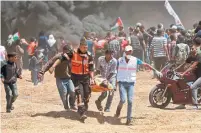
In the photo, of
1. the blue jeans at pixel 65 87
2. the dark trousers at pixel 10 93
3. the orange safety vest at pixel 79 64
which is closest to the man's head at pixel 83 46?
the orange safety vest at pixel 79 64

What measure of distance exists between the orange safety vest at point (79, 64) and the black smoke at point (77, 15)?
56.1 ft

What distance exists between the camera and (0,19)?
29250 millimetres

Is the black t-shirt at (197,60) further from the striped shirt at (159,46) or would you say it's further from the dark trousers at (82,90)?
the striped shirt at (159,46)

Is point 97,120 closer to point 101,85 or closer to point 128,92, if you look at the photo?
point 101,85

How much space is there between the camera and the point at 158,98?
1347 centimetres

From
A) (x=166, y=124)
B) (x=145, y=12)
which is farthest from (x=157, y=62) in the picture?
(x=145, y=12)

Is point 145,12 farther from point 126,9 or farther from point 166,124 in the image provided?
point 166,124

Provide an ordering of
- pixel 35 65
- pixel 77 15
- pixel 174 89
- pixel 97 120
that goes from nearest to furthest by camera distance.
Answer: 1. pixel 97 120
2. pixel 174 89
3. pixel 35 65
4. pixel 77 15

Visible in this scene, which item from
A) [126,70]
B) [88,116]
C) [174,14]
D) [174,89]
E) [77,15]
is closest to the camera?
[126,70]

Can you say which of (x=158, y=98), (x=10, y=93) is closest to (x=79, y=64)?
(x=10, y=93)

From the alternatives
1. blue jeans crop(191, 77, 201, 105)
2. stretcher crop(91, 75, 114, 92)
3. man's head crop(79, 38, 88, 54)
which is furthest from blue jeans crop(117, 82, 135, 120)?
blue jeans crop(191, 77, 201, 105)

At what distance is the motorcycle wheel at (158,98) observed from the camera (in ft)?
44.0

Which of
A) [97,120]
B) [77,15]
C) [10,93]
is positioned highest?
[77,15]

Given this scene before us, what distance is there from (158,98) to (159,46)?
414 centimetres
